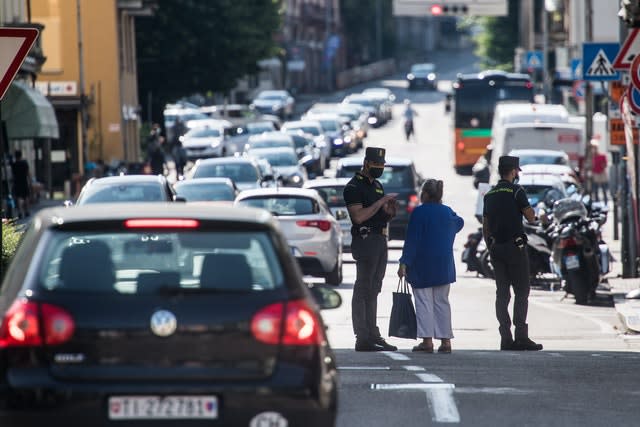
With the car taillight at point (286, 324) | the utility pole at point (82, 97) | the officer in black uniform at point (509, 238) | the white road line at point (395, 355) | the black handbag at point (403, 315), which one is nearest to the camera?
the car taillight at point (286, 324)

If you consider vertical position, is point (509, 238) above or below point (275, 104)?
above

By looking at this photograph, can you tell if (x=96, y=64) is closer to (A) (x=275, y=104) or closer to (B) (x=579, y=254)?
(A) (x=275, y=104)

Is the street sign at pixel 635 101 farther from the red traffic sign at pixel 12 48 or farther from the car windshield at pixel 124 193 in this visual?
the red traffic sign at pixel 12 48

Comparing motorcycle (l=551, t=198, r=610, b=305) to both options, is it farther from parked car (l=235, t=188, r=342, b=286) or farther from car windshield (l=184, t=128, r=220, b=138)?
car windshield (l=184, t=128, r=220, b=138)

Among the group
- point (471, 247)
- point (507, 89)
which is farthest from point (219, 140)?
point (471, 247)

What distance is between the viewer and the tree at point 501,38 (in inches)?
4146

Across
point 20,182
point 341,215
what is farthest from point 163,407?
point 20,182

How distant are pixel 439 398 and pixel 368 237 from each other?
12.6ft

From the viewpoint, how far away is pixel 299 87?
12519cm

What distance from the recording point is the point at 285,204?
2481cm

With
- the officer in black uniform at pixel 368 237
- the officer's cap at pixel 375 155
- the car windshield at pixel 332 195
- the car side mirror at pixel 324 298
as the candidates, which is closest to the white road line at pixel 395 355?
the officer in black uniform at pixel 368 237

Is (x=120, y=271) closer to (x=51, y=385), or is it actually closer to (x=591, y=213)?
(x=51, y=385)

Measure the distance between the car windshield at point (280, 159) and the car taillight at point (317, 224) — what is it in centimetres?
2385

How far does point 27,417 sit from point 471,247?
19.0m
